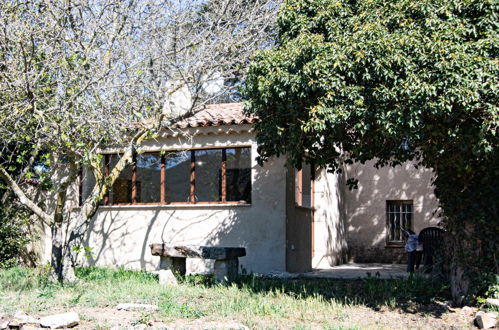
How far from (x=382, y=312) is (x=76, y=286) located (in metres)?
5.90

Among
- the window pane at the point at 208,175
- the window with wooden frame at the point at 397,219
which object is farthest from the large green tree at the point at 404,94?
the window with wooden frame at the point at 397,219

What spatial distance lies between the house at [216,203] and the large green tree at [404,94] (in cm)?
362

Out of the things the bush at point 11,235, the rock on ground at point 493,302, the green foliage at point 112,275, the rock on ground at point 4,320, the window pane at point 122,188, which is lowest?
the rock on ground at point 4,320

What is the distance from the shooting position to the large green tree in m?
7.68

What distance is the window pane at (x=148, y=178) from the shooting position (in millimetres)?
14953

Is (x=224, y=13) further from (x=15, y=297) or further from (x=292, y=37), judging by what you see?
(x=15, y=297)

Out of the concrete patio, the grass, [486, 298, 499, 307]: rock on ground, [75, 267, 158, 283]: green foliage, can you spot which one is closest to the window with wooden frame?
the concrete patio

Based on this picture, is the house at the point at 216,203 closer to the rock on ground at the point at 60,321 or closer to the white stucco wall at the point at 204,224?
the white stucco wall at the point at 204,224

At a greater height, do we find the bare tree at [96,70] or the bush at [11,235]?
the bare tree at [96,70]

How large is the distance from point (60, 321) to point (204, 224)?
644 centimetres

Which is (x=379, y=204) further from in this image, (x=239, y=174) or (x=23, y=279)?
(x=23, y=279)

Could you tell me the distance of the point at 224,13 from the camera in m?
13.3

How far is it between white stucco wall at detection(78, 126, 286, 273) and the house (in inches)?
0.9

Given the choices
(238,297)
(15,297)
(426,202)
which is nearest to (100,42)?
(15,297)
